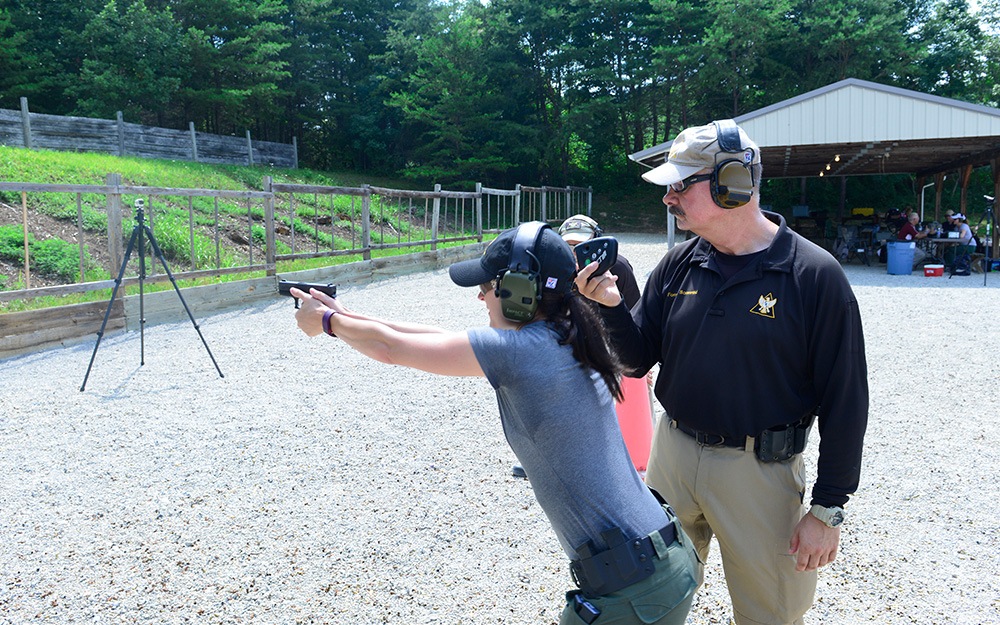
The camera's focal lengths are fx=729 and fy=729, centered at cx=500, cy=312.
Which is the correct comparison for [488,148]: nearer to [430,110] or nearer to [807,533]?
[430,110]

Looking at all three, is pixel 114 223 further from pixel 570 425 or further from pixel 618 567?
pixel 618 567

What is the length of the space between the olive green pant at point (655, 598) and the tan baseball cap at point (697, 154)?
1.08 meters

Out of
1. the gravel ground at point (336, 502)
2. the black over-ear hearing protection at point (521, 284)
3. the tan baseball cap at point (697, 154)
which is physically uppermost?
the tan baseball cap at point (697, 154)

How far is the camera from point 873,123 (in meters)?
17.3

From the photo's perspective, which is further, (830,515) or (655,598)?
(830,515)

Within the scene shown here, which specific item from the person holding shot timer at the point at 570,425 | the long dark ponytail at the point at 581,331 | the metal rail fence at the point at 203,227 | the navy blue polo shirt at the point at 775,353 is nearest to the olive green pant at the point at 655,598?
the person holding shot timer at the point at 570,425

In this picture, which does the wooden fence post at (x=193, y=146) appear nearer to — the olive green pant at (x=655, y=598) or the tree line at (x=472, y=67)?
the tree line at (x=472, y=67)

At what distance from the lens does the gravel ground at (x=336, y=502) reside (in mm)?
3166

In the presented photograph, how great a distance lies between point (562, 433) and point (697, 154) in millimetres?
1016

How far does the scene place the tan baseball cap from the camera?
2.18 meters

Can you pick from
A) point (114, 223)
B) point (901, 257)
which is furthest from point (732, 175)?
point (901, 257)

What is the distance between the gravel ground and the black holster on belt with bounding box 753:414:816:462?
123 centimetres

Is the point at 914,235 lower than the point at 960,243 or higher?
higher

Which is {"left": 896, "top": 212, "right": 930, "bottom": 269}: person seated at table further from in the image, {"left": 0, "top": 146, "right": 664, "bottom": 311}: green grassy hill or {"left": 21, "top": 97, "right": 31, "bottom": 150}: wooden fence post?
{"left": 21, "top": 97, "right": 31, "bottom": 150}: wooden fence post
